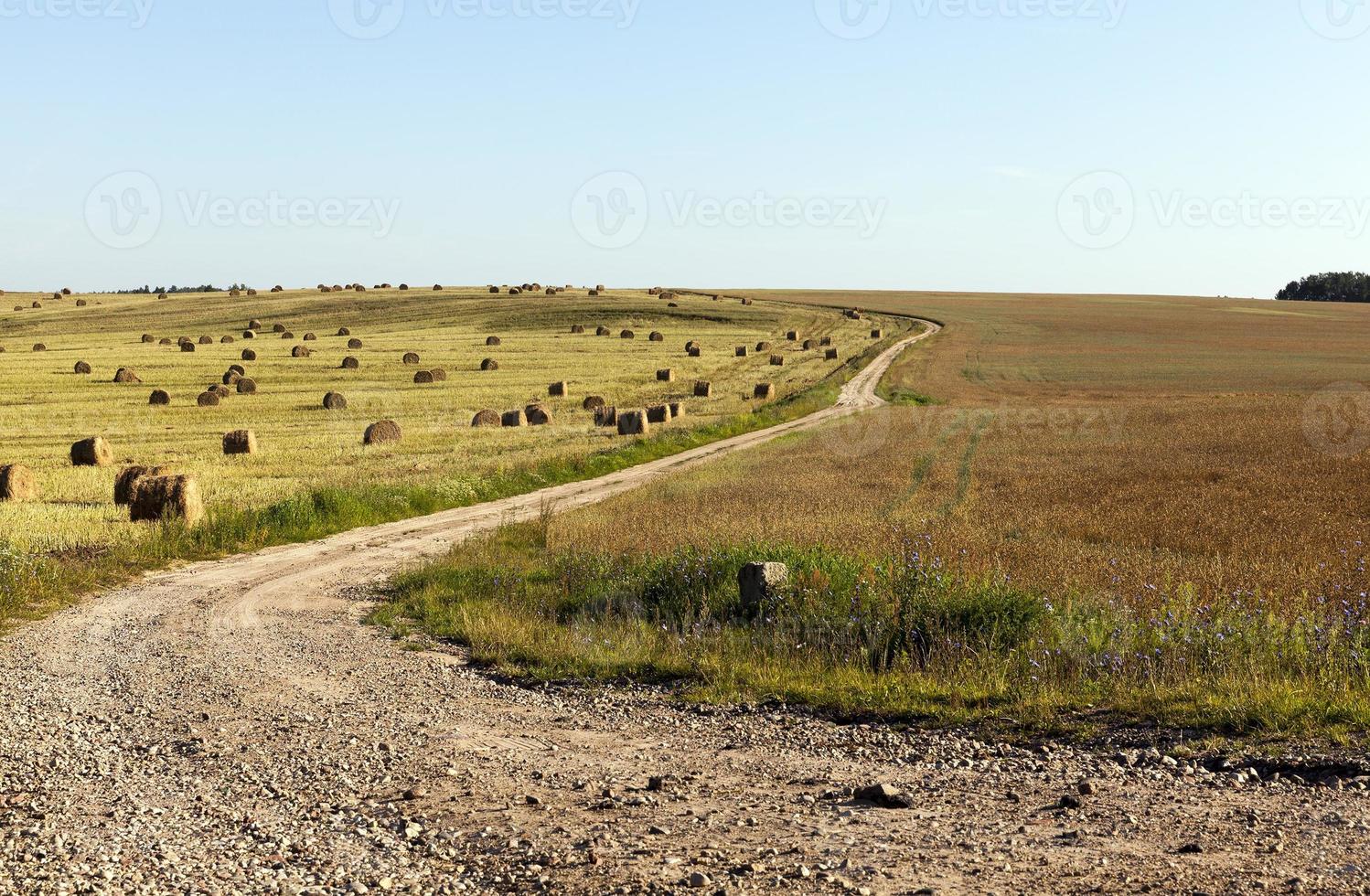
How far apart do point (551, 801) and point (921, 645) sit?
5.04 meters

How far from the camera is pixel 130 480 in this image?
22.0 m

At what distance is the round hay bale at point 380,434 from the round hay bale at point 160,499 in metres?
12.7

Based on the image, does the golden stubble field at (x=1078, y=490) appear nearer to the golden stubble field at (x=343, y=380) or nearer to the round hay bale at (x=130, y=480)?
the golden stubble field at (x=343, y=380)

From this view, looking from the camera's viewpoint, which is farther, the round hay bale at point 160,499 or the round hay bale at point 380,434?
the round hay bale at point 380,434

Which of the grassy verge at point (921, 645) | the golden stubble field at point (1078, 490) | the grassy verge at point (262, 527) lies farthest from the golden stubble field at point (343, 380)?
the grassy verge at point (921, 645)

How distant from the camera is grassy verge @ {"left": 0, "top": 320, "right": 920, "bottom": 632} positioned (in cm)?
1517

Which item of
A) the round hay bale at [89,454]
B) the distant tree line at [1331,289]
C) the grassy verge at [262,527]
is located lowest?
the grassy verge at [262,527]

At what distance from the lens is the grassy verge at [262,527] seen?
15172 millimetres

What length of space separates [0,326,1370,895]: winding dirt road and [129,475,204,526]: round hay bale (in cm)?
1016

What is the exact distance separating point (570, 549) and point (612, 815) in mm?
9900

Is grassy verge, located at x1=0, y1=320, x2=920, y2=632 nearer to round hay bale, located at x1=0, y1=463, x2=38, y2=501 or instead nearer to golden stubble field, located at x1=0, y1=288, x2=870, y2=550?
golden stubble field, located at x1=0, y1=288, x2=870, y2=550

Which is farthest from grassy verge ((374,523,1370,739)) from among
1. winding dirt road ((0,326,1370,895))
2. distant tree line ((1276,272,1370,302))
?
distant tree line ((1276,272,1370,302))

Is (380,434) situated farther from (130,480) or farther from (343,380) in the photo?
(343,380)

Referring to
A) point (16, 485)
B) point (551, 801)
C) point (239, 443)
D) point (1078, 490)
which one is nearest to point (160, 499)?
point (16, 485)
